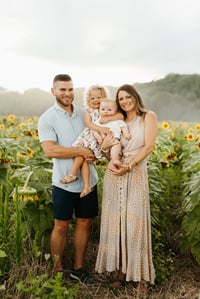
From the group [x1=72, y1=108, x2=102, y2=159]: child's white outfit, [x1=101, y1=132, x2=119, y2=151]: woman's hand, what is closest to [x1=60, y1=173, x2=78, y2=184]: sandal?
[x1=72, y1=108, x2=102, y2=159]: child's white outfit

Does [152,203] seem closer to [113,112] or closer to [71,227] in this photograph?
[71,227]

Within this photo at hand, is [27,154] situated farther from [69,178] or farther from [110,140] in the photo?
[110,140]

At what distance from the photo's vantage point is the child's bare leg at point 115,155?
4.01 metres

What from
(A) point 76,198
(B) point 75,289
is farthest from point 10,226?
(B) point 75,289

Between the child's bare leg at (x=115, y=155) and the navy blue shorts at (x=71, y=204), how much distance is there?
0.45 metres

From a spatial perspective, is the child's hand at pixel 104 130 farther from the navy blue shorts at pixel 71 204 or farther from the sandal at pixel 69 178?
the navy blue shorts at pixel 71 204

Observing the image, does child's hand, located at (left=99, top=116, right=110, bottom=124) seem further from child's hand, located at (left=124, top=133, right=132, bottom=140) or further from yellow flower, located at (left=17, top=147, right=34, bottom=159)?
yellow flower, located at (left=17, top=147, right=34, bottom=159)

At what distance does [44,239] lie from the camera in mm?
4516

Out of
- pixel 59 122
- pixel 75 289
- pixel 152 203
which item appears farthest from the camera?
pixel 152 203

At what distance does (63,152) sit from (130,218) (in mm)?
763

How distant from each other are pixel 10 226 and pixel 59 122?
121 cm

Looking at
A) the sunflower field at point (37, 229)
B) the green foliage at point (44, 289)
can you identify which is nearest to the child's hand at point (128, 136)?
the sunflower field at point (37, 229)

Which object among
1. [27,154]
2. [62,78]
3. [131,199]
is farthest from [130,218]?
[27,154]

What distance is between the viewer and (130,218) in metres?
4.14
